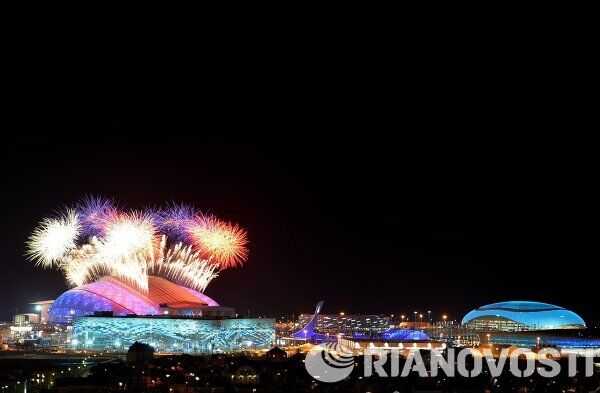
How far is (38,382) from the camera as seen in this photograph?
153 ft

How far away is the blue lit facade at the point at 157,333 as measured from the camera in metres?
68.4

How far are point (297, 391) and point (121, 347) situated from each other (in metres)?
32.0

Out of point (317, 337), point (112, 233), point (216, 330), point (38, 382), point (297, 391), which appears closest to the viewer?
point (297, 391)

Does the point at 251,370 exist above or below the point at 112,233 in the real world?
below

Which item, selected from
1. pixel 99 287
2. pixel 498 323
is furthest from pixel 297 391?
pixel 498 323

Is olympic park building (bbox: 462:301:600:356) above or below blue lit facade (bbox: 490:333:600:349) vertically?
above

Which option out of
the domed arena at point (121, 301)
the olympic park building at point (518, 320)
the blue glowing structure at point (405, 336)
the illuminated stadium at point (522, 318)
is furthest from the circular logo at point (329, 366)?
the illuminated stadium at point (522, 318)

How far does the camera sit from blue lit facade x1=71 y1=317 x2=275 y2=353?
224 ft

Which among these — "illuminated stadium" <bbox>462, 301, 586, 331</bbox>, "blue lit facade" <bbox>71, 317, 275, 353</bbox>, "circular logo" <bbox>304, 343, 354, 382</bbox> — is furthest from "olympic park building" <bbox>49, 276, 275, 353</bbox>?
"illuminated stadium" <bbox>462, 301, 586, 331</bbox>

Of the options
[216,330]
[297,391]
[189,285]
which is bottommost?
[297,391]

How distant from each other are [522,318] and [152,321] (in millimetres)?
58955

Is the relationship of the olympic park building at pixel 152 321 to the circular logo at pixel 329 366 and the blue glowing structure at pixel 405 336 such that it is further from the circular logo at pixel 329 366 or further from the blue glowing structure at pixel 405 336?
the blue glowing structure at pixel 405 336

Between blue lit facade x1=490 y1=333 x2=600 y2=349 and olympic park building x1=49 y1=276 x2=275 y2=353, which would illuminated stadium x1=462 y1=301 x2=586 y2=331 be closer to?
blue lit facade x1=490 y1=333 x2=600 y2=349

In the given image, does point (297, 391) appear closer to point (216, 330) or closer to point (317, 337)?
point (216, 330)
